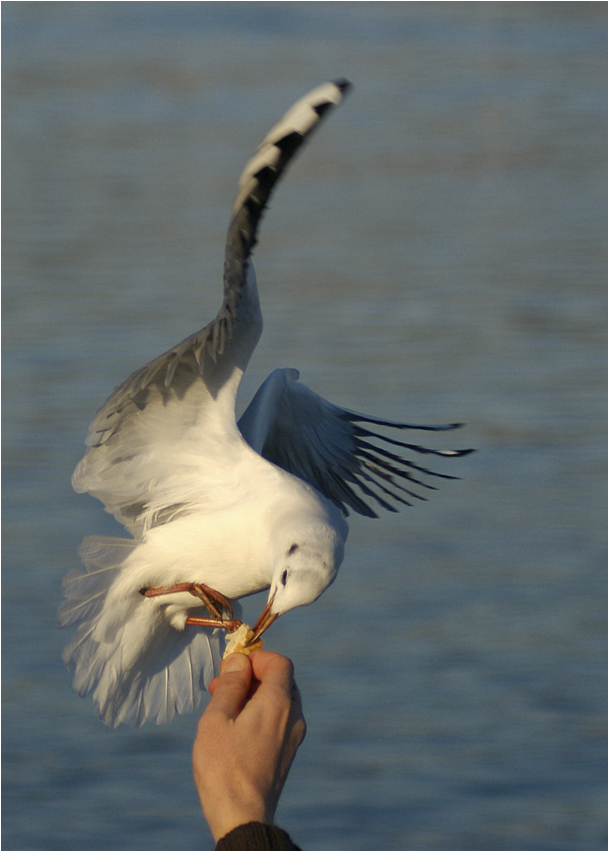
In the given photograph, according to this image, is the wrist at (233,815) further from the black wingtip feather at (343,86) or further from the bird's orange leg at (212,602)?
the black wingtip feather at (343,86)

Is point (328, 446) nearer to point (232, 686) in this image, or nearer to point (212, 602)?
point (212, 602)

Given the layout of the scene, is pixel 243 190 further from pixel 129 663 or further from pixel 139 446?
pixel 129 663

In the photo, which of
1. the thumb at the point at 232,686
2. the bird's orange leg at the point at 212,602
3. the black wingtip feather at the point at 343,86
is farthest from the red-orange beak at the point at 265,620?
Answer: the black wingtip feather at the point at 343,86

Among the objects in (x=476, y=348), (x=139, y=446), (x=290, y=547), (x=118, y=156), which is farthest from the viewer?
(x=118, y=156)

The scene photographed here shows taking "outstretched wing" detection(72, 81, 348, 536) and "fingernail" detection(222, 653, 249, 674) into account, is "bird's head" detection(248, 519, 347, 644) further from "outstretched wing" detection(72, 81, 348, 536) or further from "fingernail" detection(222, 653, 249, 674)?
"outstretched wing" detection(72, 81, 348, 536)

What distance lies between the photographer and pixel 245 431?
14.0 ft

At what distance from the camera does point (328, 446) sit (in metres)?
4.63

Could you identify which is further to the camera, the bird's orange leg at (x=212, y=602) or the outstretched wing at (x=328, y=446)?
the outstretched wing at (x=328, y=446)

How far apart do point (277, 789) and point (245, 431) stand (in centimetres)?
163

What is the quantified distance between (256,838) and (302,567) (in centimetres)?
98

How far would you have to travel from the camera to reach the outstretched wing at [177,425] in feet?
12.0

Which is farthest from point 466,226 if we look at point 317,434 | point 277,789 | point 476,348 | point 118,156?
point 277,789

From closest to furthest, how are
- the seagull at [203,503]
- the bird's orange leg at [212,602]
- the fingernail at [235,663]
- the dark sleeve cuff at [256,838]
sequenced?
the dark sleeve cuff at [256,838], the fingernail at [235,663], the seagull at [203,503], the bird's orange leg at [212,602]

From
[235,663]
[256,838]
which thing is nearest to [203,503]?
[235,663]
